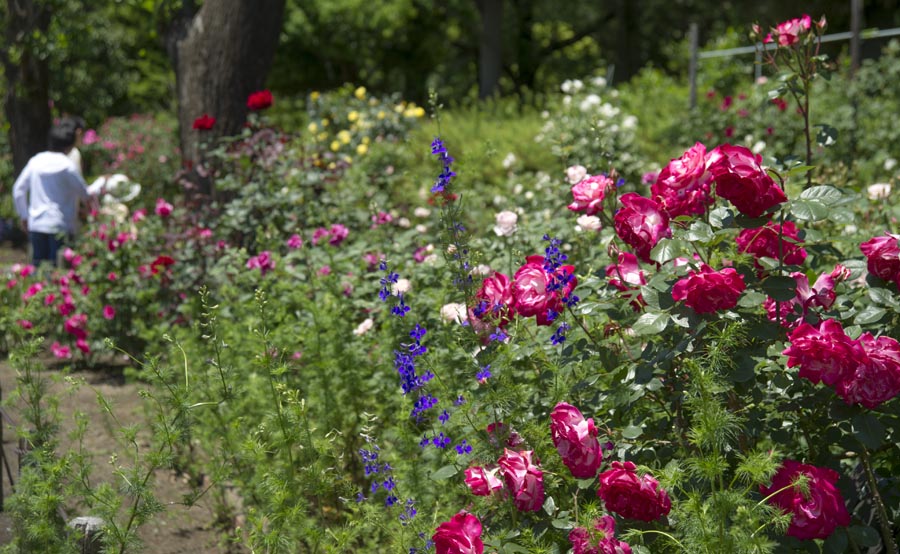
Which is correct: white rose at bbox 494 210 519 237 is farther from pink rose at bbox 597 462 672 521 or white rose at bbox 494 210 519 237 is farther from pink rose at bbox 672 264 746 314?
pink rose at bbox 597 462 672 521

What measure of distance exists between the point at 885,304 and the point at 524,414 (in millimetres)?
911

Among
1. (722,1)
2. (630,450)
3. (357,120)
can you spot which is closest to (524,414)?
(630,450)

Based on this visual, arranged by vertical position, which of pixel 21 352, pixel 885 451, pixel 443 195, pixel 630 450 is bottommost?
pixel 885 451

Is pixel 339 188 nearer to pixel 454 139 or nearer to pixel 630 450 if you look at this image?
pixel 630 450

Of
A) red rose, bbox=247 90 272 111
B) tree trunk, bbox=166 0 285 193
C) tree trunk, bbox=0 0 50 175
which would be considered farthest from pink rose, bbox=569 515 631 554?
tree trunk, bbox=0 0 50 175

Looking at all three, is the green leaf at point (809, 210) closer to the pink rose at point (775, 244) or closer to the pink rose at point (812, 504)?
the pink rose at point (775, 244)

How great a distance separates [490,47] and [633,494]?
21933mm

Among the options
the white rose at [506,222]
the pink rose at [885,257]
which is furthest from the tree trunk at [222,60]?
the pink rose at [885,257]

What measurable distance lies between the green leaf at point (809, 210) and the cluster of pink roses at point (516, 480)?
0.79 m

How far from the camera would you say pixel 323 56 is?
81.0 feet

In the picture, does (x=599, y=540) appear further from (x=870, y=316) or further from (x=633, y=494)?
(x=870, y=316)

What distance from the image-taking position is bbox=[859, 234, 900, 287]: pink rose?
2365 millimetres

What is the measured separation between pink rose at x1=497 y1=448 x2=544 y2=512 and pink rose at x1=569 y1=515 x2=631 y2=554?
0.38 feet

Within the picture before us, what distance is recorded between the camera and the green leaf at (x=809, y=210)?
214cm
